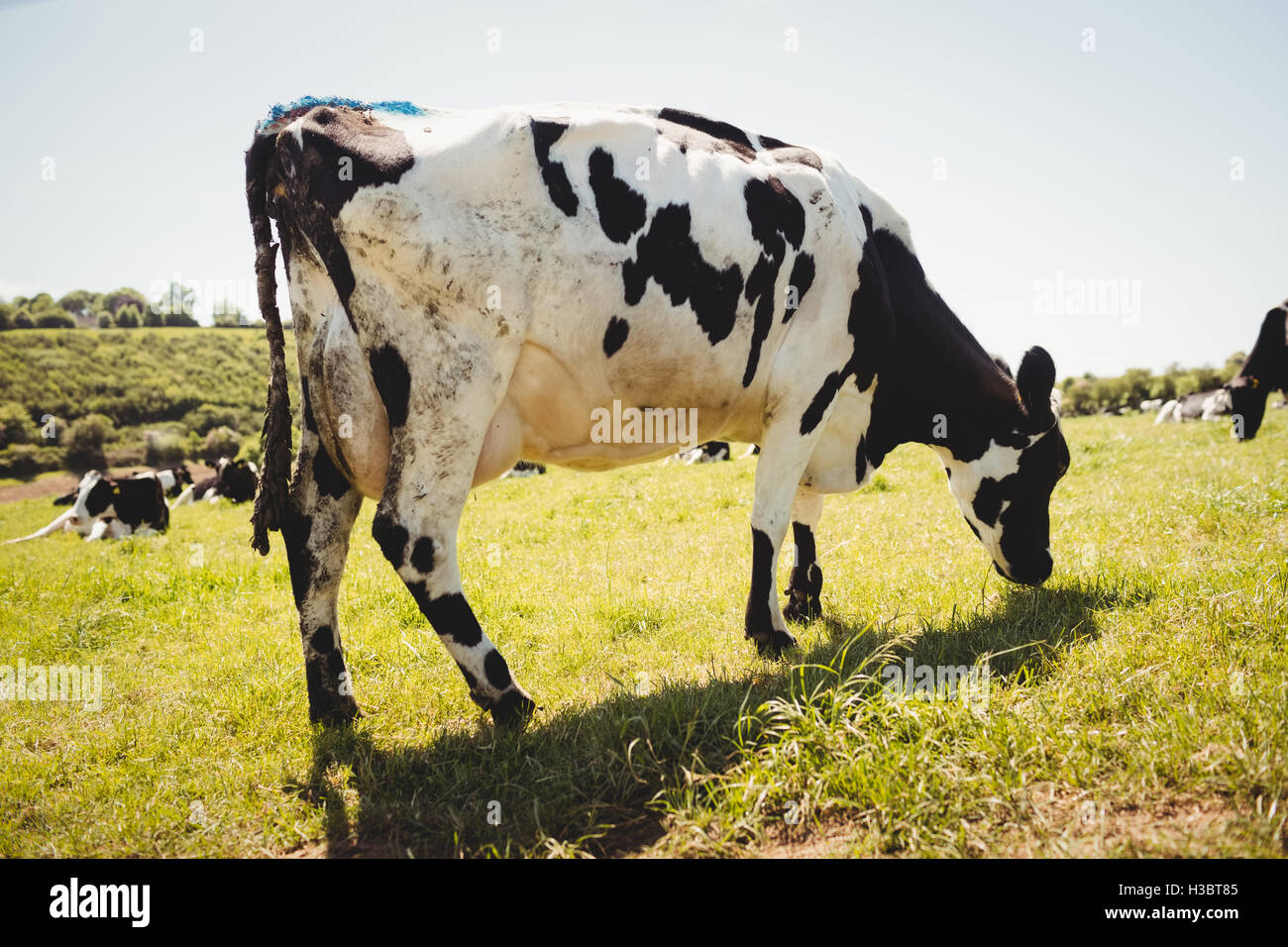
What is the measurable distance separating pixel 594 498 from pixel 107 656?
675 cm

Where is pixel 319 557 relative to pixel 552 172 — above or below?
below

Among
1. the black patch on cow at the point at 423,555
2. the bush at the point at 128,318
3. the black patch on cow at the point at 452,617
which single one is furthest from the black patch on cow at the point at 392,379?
the bush at the point at 128,318

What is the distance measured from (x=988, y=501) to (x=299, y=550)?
16.5ft

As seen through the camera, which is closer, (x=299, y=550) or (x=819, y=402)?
(x=299, y=550)

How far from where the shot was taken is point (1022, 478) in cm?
600

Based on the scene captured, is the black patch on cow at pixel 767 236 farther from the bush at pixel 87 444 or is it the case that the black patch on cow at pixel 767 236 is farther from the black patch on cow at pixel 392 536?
the bush at pixel 87 444

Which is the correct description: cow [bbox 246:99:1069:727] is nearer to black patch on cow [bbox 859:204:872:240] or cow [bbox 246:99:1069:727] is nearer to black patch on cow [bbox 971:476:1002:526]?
black patch on cow [bbox 859:204:872:240]

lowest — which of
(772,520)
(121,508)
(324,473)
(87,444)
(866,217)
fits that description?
(87,444)

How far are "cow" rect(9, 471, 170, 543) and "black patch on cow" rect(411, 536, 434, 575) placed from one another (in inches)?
536

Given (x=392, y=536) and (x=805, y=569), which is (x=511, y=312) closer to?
(x=392, y=536)

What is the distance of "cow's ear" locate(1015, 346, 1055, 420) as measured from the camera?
19.1ft

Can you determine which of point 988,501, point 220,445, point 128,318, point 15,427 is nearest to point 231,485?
point 988,501

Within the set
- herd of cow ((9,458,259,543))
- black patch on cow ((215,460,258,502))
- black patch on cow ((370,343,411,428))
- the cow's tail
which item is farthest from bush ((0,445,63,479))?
black patch on cow ((370,343,411,428))

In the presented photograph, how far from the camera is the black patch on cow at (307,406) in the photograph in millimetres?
4230
